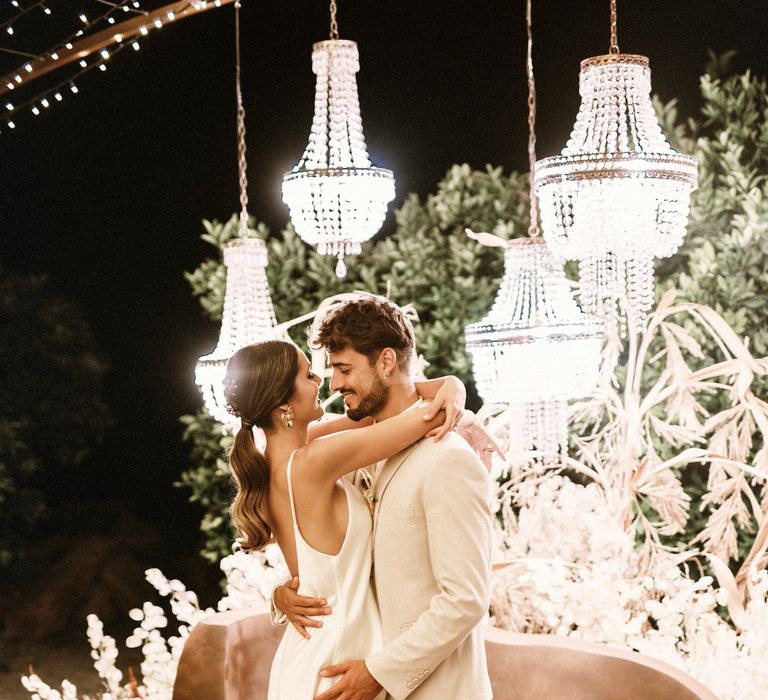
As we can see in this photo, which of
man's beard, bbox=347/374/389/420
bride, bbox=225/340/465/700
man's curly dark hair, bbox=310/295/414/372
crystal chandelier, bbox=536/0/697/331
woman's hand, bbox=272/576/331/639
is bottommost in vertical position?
woman's hand, bbox=272/576/331/639

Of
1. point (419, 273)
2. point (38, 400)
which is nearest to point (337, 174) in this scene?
point (419, 273)

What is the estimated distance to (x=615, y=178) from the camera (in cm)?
345

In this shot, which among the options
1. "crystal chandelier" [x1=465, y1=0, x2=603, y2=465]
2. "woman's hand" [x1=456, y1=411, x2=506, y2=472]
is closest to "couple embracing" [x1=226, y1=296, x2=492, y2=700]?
"woman's hand" [x1=456, y1=411, x2=506, y2=472]

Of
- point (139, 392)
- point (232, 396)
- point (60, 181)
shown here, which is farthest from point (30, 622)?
point (232, 396)

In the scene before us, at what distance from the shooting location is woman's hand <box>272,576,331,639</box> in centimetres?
234

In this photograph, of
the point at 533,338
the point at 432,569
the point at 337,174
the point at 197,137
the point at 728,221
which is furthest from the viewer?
the point at 197,137

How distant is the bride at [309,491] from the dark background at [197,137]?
4366mm

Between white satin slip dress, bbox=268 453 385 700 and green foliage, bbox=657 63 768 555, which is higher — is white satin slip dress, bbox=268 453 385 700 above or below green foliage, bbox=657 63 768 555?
below

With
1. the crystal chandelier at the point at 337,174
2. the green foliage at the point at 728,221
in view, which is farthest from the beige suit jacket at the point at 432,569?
the green foliage at the point at 728,221

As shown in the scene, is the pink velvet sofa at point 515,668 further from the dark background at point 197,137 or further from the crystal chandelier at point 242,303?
the dark background at point 197,137

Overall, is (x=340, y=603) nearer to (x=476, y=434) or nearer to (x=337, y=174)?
(x=476, y=434)

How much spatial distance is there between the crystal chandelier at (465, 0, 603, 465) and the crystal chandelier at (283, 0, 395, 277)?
0.56m

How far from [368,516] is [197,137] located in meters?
5.17

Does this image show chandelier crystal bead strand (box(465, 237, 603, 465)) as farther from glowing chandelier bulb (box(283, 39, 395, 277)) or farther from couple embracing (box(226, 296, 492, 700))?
couple embracing (box(226, 296, 492, 700))
